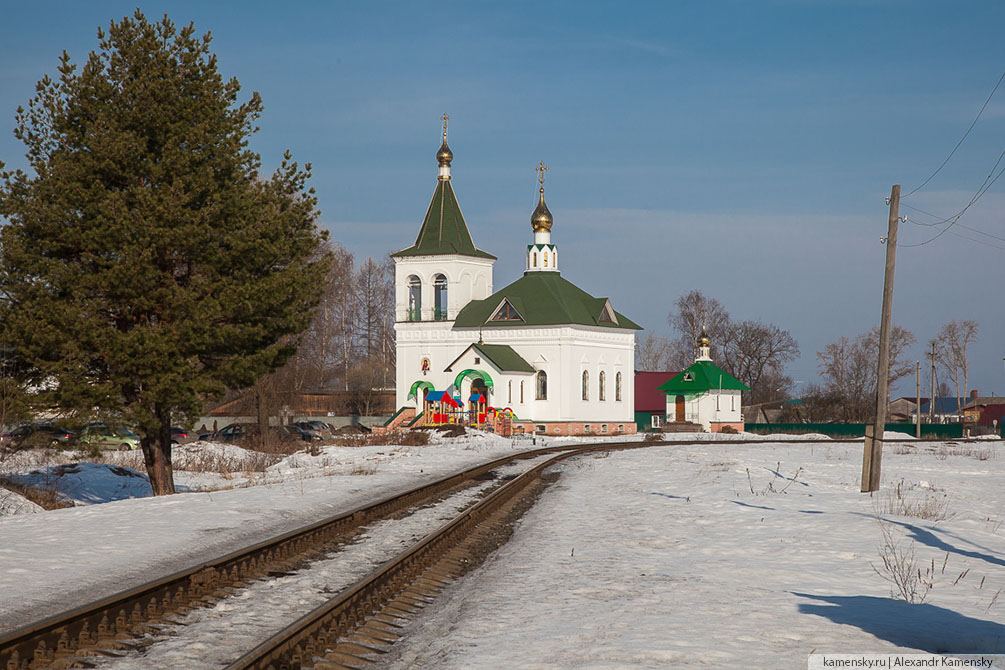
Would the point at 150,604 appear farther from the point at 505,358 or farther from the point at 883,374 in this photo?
the point at 505,358

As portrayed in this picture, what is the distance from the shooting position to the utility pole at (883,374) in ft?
65.5

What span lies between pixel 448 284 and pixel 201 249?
142 feet

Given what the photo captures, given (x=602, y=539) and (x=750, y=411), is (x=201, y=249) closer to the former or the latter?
(x=602, y=539)

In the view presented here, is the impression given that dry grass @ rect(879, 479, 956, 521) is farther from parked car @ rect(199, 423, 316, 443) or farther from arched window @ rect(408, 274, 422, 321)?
arched window @ rect(408, 274, 422, 321)

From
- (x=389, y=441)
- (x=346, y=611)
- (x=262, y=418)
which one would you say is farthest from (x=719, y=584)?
(x=262, y=418)

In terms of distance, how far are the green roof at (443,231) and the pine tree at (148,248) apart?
41.2 m

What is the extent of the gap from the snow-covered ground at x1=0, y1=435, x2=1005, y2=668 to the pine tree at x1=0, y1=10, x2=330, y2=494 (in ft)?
9.44

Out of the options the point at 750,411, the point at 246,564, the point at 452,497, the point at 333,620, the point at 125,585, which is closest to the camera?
the point at 333,620

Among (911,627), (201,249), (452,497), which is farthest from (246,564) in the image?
(201,249)

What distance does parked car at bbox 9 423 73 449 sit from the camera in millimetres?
20344

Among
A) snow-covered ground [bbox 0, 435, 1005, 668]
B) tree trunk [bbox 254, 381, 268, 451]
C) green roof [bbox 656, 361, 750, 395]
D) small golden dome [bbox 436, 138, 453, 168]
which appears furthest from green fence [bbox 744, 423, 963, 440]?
snow-covered ground [bbox 0, 435, 1005, 668]

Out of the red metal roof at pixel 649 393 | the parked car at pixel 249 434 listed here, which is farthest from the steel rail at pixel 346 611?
the red metal roof at pixel 649 393

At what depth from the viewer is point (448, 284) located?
211ft

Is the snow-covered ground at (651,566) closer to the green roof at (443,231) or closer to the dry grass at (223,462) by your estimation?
the dry grass at (223,462)
